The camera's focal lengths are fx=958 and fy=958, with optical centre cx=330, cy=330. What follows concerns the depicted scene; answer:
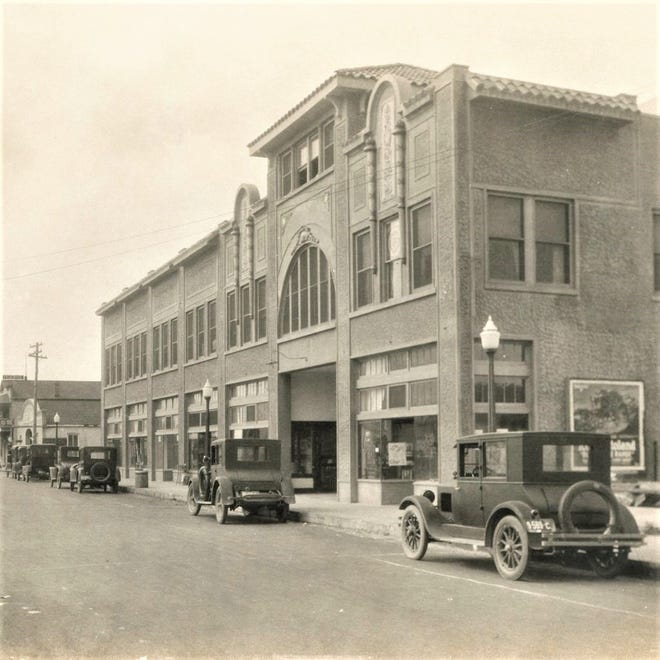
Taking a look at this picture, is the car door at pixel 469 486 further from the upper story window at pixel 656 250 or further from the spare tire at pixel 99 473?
the spare tire at pixel 99 473

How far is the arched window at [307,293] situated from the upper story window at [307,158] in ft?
7.47

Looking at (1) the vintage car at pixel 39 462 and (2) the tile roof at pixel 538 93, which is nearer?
(2) the tile roof at pixel 538 93

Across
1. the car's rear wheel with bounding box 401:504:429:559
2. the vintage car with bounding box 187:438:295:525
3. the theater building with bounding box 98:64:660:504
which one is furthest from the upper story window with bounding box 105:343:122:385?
the car's rear wheel with bounding box 401:504:429:559

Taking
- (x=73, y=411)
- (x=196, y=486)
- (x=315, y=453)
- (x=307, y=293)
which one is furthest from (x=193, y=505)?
(x=73, y=411)

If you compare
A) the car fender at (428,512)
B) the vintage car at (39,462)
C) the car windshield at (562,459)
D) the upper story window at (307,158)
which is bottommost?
the vintage car at (39,462)

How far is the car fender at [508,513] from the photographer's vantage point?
37.6 ft

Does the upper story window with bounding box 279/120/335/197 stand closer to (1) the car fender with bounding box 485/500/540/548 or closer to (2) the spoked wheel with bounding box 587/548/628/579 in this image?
(1) the car fender with bounding box 485/500/540/548

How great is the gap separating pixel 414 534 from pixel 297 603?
4.41 m

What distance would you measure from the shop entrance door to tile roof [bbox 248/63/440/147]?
32.1ft

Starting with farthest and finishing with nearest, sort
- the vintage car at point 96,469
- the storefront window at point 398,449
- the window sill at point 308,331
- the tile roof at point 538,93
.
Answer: the vintage car at point 96,469 < the window sill at point 308,331 < the storefront window at point 398,449 < the tile roof at point 538,93

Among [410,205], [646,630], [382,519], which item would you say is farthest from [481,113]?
[646,630]

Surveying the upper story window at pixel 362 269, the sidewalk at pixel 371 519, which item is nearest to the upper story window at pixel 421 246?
the upper story window at pixel 362 269

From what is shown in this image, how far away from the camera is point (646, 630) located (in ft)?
27.3

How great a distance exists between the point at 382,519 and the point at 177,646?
11.8 metres
